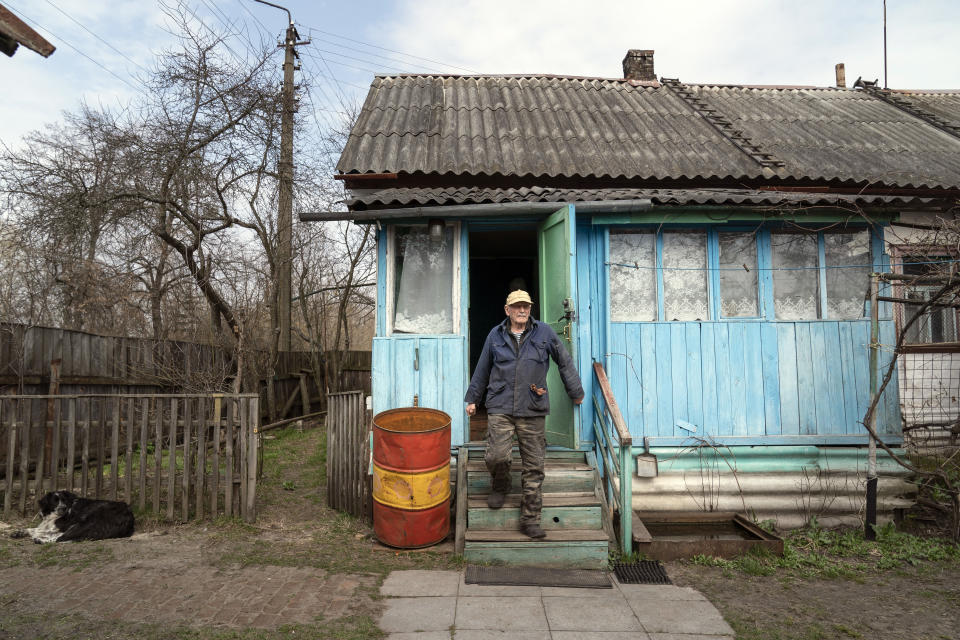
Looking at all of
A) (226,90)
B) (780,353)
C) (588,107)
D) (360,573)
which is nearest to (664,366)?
(780,353)

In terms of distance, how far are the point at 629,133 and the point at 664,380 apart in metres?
4.11

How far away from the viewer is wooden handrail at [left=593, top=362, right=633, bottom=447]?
4680 mm

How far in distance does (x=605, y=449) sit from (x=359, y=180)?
13.9 feet

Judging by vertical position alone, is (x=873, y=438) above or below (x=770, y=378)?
below

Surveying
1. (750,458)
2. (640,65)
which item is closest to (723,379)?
(750,458)

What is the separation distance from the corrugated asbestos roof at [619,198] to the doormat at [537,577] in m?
3.52

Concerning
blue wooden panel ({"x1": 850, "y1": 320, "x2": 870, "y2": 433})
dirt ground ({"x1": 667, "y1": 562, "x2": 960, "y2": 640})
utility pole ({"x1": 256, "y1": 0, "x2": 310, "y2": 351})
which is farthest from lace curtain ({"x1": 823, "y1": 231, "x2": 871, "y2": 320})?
utility pole ({"x1": 256, "y1": 0, "x2": 310, "y2": 351})

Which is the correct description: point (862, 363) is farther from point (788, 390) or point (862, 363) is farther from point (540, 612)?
point (540, 612)

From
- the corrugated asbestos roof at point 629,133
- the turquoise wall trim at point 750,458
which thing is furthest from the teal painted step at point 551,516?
the corrugated asbestos roof at point 629,133

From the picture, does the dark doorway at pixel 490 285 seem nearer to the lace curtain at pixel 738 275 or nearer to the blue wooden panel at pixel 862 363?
the lace curtain at pixel 738 275

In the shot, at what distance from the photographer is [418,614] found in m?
3.65

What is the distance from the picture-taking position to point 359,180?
6434mm

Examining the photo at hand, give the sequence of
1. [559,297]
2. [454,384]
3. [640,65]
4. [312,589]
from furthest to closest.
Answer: [640,65]
[454,384]
[559,297]
[312,589]

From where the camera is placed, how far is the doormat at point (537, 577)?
164 inches
